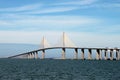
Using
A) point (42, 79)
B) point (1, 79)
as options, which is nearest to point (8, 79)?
point (1, 79)

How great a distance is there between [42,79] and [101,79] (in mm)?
10768

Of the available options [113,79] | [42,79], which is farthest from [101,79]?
[42,79]

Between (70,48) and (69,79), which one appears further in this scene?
(70,48)

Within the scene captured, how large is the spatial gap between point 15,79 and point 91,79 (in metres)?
13.1

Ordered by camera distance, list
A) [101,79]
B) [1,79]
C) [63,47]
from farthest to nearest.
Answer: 1. [63,47]
2. [101,79]
3. [1,79]

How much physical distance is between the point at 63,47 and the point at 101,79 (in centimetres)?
13021

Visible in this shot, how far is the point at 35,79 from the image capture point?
6203 cm

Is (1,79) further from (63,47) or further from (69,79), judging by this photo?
(63,47)

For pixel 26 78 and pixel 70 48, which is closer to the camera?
pixel 26 78

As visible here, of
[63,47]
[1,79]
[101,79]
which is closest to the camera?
[1,79]

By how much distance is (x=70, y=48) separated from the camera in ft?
655

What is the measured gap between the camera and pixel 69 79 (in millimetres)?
62812

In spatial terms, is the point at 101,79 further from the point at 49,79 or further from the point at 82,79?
the point at 49,79

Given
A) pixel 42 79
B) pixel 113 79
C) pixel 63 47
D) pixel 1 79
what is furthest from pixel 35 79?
pixel 63 47
